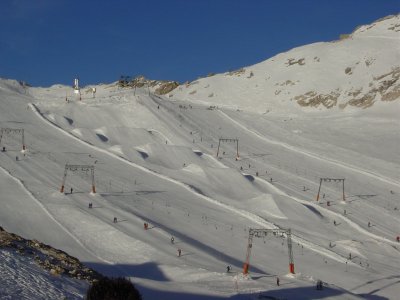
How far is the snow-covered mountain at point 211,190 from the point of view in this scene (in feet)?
99.6

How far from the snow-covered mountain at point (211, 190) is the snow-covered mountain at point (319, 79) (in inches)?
46.8

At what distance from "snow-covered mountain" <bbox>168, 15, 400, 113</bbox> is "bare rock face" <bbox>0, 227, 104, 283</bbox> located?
85.2 meters

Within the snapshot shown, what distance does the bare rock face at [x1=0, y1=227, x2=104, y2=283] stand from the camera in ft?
53.7

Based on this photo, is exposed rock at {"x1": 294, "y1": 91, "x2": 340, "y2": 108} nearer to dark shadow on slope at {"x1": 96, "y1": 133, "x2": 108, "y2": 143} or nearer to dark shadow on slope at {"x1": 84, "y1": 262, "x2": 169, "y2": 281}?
dark shadow on slope at {"x1": 96, "y1": 133, "x2": 108, "y2": 143}

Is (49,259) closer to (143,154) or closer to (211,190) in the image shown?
(211,190)

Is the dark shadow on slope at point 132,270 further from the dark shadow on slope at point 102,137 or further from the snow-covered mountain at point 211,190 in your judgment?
the dark shadow on slope at point 102,137

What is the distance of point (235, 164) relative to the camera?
64125 millimetres

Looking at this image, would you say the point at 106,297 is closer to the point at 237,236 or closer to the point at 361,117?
the point at 237,236

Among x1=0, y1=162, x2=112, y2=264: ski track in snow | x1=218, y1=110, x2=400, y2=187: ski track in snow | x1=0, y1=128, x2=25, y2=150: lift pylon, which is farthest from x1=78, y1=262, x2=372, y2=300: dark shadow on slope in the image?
x1=0, y1=128, x2=25, y2=150: lift pylon

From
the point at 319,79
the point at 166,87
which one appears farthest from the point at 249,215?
the point at 166,87

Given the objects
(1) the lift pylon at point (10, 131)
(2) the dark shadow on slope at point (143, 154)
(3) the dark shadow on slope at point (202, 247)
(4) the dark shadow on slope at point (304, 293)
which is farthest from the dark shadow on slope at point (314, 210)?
(1) the lift pylon at point (10, 131)

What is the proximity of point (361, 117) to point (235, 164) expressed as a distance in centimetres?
3597

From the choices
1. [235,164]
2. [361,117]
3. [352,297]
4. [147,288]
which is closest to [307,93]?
[361,117]

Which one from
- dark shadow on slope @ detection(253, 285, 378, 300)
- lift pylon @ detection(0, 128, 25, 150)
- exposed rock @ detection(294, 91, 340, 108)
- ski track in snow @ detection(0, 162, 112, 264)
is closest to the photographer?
dark shadow on slope @ detection(253, 285, 378, 300)
